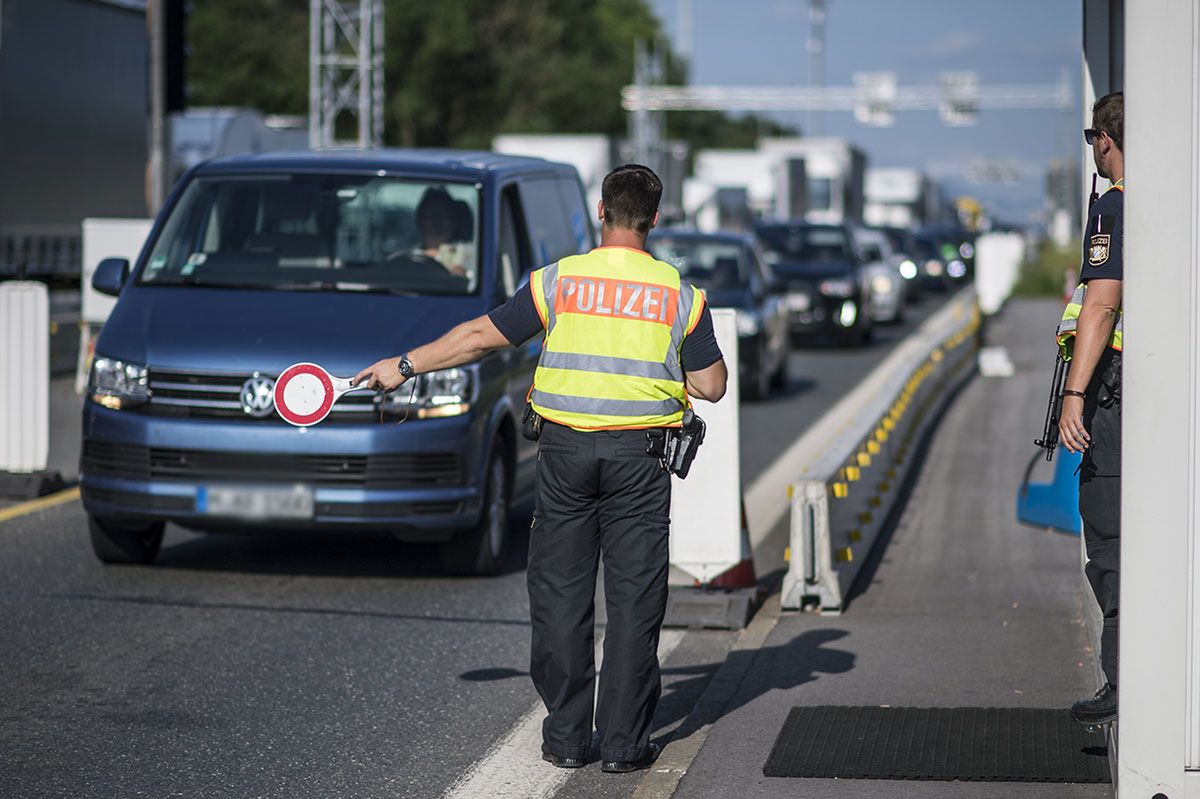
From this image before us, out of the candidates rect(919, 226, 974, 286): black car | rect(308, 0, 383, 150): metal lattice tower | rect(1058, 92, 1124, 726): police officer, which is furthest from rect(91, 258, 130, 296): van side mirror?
rect(919, 226, 974, 286): black car

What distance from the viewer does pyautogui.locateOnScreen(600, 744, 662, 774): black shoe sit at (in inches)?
229

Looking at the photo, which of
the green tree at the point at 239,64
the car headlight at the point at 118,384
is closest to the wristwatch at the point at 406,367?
the car headlight at the point at 118,384

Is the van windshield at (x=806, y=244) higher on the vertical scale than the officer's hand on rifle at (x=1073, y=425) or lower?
higher

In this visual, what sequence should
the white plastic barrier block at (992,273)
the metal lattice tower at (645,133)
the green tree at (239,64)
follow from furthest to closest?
1. the green tree at (239,64)
2. the metal lattice tower at (645,133)
3. the white plastic barrier block at (992,273)

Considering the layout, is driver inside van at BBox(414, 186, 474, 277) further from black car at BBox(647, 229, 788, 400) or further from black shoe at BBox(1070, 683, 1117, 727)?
black car at BBox(647, 229, 788, 400)

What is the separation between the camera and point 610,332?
568 centimetres

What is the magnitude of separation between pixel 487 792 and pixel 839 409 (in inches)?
499

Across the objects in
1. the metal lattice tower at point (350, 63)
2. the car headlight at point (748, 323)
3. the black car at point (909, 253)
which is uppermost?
A: the metal lattice tower at point (350, 63)

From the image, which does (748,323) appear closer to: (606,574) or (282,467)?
(282,467)

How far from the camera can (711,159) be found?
60.2 meters

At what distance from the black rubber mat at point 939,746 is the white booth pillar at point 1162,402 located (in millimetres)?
1043

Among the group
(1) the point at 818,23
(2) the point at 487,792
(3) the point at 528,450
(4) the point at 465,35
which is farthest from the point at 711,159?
(2) the point at 487,792

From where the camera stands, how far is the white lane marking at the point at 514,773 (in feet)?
18.4

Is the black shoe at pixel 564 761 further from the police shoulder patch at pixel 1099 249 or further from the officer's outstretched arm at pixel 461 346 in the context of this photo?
the police shoulder patch at pixel 1099 249
